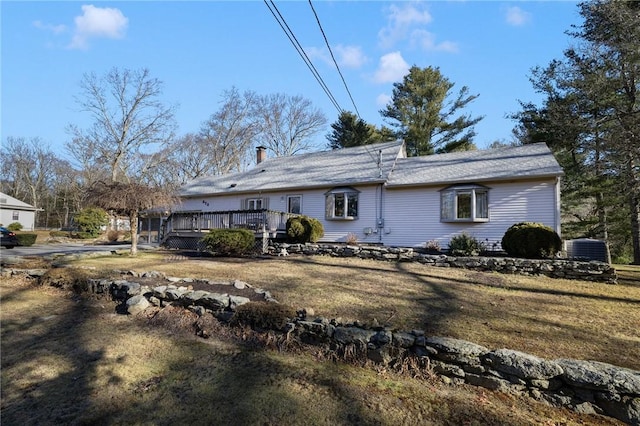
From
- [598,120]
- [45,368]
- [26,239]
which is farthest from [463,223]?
[26,239]

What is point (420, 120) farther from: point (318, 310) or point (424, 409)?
point (424, 409)

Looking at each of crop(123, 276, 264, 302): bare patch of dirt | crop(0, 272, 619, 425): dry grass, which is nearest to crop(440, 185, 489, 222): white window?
crop(123, 276, 264, 302): bare patch of dirt

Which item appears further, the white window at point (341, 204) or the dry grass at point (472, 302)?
the white window at point (341, 204)

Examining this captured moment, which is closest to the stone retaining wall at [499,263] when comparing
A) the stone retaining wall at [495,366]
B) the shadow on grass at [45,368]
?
the stone retaining wall at [495,366]

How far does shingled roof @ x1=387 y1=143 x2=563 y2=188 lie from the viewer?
12.7 metres

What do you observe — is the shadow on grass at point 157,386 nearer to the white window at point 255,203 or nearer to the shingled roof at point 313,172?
the shingled roof at point 313,172

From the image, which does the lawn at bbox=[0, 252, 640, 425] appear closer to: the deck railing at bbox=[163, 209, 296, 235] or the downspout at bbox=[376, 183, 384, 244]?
the deck railing at bbox=[163, 209, 296, 235]

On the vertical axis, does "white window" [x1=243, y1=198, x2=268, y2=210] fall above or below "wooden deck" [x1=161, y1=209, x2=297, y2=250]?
above

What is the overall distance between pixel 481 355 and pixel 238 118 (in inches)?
1612

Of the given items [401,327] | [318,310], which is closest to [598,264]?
[401,327]

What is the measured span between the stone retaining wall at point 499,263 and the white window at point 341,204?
3.40m

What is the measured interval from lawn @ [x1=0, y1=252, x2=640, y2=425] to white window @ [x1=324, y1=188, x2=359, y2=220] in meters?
8.49

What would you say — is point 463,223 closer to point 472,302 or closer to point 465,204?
point 465,204

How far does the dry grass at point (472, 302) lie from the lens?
4445 millimetres
